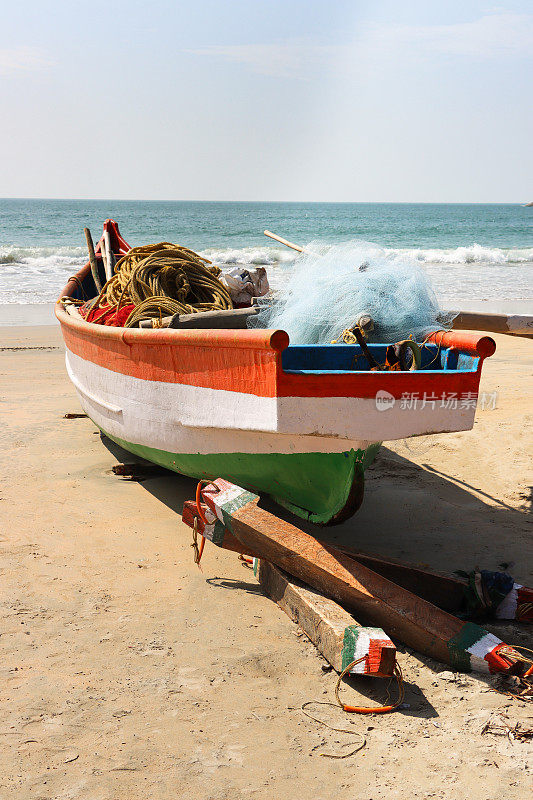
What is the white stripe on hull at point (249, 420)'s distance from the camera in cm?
291

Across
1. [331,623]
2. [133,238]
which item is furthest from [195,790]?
[133,238]

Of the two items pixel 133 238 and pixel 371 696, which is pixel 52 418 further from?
pixel 133 238

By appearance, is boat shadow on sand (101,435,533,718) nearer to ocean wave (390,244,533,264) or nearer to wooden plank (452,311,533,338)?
wooden plank (452,311,533,338)

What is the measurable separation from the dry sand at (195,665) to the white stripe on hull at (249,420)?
549 millimetres

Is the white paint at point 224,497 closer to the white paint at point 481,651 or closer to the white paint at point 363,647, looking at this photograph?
the white paint at point 363,647

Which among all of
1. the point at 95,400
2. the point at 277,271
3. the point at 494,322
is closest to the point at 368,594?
the point at 494,322

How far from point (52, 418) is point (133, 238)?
33595 mm

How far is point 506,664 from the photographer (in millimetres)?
2492

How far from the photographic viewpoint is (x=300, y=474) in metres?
3.37

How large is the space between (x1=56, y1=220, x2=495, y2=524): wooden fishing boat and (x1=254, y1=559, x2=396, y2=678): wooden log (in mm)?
435

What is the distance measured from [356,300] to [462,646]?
5.97ft
